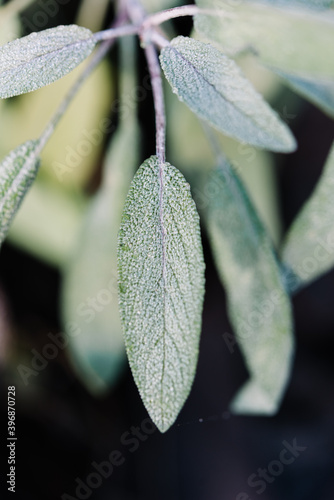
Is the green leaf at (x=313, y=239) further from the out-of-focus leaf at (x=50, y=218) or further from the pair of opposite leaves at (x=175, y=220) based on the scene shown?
the out-of-focus leaf at (x=50, y=218)

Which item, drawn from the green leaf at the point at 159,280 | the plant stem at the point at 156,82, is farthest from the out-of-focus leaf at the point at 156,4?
the green leaf at the point at 159,280

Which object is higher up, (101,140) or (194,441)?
(101,140)

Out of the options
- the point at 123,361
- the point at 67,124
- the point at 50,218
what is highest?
the point at 67,124

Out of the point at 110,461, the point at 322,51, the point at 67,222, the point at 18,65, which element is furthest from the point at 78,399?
the point at 322,51

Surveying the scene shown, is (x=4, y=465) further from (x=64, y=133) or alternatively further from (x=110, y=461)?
(x=64, y=133)

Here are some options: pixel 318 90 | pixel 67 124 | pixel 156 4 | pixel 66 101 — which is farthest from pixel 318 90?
pixel 67 124

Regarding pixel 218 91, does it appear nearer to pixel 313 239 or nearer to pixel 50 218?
pixel 313 239
